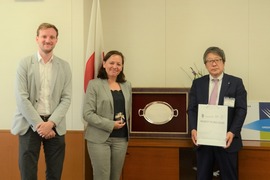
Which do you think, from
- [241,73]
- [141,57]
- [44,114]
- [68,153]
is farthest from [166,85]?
[44,114]

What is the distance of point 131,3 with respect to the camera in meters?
3.59

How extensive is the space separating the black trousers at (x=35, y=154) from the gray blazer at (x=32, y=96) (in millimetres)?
66

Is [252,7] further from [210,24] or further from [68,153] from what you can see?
[68,153]

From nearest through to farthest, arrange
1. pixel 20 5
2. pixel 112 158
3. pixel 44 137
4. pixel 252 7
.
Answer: pixel 44 137
pixel 112 158
pixel 20 5
pixel 252 7

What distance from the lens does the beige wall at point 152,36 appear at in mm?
3023

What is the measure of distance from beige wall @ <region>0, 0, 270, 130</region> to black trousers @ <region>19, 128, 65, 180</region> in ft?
2.33

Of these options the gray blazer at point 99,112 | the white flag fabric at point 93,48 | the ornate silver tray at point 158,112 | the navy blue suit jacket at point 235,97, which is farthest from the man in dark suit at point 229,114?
the white flag fabric at point 93,48

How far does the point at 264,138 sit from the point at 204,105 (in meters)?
1.05

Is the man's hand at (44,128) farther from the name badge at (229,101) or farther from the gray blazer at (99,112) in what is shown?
the name badge at (229,101)

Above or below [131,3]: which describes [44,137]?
below

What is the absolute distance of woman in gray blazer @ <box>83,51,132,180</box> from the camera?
234 centimetres

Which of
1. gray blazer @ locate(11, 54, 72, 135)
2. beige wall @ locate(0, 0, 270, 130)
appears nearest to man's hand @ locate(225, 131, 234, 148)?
beige wall @ locate(0, 0, 270, 130)

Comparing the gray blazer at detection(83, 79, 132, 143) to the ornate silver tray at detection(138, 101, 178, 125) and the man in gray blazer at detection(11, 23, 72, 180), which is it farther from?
the ornate silver tray at detection(138, 101, 178, 125)

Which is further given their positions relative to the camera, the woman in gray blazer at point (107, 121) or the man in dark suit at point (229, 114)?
the man in dark suit at point (229, 114)
